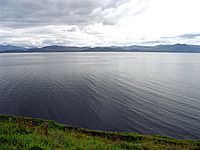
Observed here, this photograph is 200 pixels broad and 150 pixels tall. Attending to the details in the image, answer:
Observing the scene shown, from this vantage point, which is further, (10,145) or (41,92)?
(41,92)

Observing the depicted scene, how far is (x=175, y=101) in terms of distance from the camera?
49.7 meters

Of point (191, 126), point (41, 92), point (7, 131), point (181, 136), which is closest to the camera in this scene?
point (7, 131)

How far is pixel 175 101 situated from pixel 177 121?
12.6 meters

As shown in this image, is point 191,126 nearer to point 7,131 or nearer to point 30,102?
point 7,131

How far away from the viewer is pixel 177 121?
125 feet

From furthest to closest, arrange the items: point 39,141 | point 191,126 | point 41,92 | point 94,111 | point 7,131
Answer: point 41,92
point 94,111
point 191,126
point 7,131
point 39,141

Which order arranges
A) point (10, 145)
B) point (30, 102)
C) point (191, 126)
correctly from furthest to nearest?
point (30, 102) < point (191, 126) < point (10, 145)

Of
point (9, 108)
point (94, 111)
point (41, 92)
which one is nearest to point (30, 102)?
point (9, 108)

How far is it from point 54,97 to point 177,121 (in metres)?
31.4

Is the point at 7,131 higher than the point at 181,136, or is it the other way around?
the point at 7,131

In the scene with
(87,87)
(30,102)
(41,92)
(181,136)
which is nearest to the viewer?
(181,136)

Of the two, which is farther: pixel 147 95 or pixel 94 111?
pixel 147 95

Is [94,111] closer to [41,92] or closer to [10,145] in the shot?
[41,92]

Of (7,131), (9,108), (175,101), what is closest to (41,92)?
(9,108)
